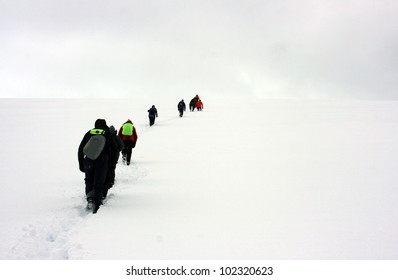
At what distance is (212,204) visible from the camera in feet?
26.5

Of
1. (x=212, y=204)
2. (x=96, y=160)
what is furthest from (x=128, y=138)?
(x=212, y=204)

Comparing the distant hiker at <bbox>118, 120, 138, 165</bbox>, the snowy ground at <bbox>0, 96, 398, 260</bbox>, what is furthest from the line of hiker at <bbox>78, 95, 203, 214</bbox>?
the distant hiker at <bbox>118, 120, 138, 165</bbox>

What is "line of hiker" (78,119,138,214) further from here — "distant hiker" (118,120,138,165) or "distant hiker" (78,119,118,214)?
"distant hiker" (118,120,138,165)

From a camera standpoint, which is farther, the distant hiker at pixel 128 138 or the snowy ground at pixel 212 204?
the distant hiker at pixel 128 138

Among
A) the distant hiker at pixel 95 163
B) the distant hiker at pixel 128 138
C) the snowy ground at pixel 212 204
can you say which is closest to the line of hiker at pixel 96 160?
the distant hiker at pixel 95 163

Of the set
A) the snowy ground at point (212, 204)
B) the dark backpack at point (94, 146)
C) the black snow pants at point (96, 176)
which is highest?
the dark backpack at point (94, 146)

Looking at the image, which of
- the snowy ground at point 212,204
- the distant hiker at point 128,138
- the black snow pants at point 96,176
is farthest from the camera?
the distant hiker at point 128,138

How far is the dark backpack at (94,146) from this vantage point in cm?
752

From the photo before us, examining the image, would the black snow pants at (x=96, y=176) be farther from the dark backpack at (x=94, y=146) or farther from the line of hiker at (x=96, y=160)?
the dark backpack at (x=94, y=146)

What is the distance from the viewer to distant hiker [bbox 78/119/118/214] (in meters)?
7.51

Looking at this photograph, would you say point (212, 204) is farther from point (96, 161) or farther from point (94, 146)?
point (94, 146)

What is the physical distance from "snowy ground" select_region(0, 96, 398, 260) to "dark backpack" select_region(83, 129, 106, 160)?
1023mm

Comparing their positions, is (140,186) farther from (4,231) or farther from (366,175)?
(366,175)

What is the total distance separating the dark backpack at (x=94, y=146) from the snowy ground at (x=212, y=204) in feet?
3.36
